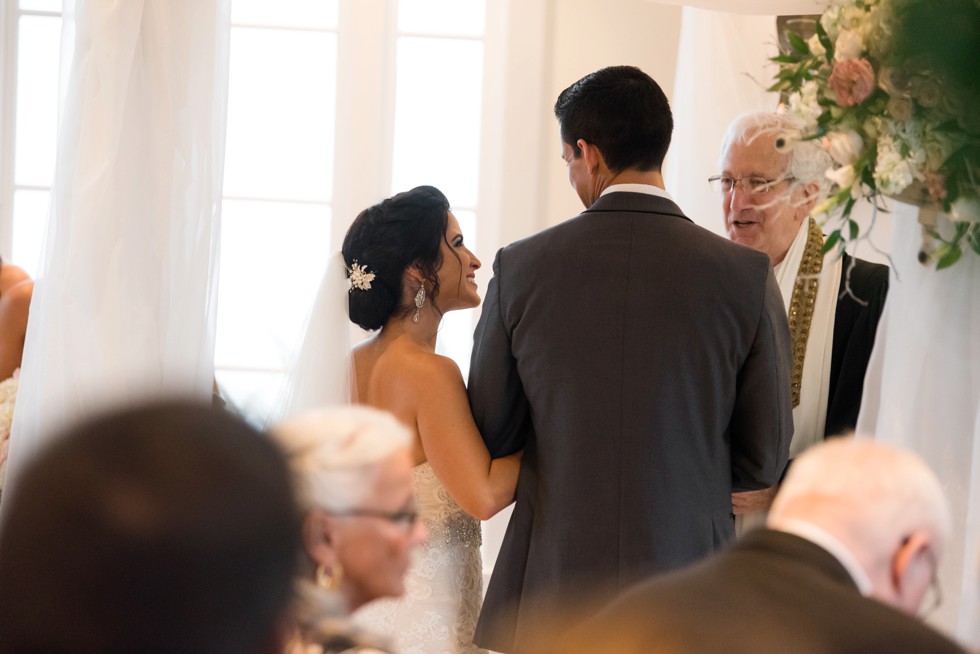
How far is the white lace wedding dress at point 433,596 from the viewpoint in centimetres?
303

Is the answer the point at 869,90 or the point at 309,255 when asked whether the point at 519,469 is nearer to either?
the point at 869,90

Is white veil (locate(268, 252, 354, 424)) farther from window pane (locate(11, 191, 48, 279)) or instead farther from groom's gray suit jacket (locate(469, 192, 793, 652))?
window pane (locate(11, 191, 48, 279))

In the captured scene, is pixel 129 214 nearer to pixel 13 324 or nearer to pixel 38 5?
pixel 13 324

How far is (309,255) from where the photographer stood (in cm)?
509

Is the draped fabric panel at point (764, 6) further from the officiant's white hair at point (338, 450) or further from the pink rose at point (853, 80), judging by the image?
the officiant's white hair at point (338, 450)

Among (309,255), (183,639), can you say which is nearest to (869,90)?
(183,639)

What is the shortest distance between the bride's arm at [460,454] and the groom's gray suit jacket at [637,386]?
0.13 m

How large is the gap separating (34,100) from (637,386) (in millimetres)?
3455

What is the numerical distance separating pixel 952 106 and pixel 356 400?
5.23 ft

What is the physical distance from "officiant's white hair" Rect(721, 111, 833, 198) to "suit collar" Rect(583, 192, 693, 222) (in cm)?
26

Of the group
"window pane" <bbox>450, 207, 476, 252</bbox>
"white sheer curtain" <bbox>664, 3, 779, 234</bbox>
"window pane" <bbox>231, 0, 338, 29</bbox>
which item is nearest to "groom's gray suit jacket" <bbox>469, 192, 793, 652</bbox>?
"white sheer curtain" <bbox>664, 3, 779, 234</bbox>

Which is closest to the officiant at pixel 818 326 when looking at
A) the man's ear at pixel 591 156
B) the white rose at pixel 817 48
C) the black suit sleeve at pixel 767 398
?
the black suit sleeve at pixel 767 398

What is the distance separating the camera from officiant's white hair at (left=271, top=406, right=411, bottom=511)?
154 cm

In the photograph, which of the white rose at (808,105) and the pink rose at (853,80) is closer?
the pink rose at (853,80)
